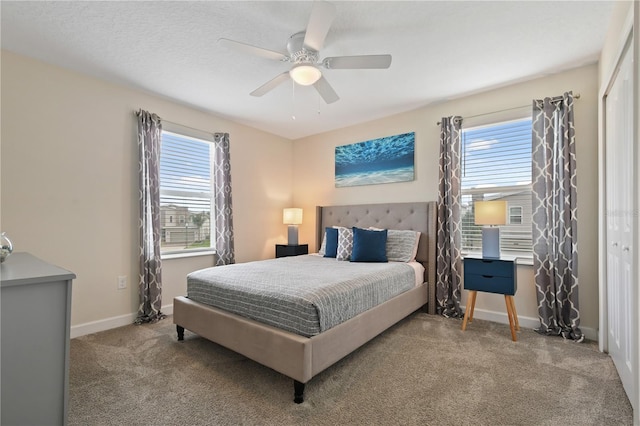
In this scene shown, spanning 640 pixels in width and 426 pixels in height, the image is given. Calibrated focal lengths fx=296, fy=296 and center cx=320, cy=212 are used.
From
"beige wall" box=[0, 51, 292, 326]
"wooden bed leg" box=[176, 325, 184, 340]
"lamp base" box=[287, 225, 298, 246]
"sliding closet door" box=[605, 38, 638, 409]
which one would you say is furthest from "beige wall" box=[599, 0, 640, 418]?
"beige wall" box=[0, 51, 292, 326]

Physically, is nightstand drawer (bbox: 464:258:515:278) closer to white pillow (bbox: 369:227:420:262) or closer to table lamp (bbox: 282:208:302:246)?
white pillow (bbox: 369:227:420:262)

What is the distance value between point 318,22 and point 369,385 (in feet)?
7.62

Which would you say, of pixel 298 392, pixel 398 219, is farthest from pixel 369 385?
pixel 398 219

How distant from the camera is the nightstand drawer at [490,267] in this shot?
272cm

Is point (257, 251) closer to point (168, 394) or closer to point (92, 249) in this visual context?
point (92, 249)

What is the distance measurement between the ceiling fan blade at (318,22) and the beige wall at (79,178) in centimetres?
232

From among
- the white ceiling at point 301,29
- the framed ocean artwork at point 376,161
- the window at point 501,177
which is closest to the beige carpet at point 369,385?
the window at point 501,177

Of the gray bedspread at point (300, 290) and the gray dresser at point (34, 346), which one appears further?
the gray bedspread at point (300, 290)

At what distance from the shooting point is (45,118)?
2.67 m

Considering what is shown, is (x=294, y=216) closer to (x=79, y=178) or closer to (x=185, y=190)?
(x=185, y=190)

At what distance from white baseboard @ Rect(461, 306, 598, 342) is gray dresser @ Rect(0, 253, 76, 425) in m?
3.47

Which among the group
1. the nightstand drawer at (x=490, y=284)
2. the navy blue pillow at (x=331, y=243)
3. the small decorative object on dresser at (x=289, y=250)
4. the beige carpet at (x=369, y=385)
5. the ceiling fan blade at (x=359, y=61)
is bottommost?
the beige carpet at (x=369, y=385)

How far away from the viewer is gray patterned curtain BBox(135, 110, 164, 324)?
3.19 m

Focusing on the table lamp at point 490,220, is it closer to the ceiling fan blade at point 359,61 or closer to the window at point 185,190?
the ceiling fan blade at point 359,61
